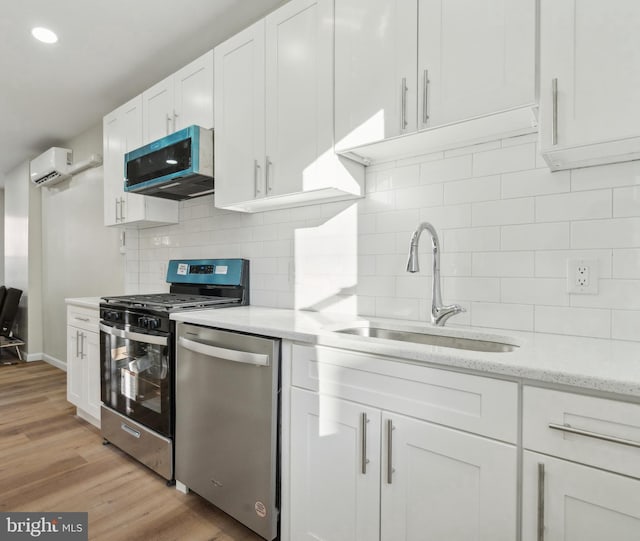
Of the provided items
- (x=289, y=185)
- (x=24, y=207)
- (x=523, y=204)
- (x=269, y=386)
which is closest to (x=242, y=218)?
(x=289, y=185)

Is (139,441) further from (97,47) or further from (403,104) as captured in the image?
(97,47)

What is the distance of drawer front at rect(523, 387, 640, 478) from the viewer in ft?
2.77

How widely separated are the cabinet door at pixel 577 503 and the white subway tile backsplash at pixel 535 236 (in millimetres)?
816

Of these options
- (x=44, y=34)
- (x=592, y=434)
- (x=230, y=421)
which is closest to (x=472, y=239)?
(x=592, y=434)

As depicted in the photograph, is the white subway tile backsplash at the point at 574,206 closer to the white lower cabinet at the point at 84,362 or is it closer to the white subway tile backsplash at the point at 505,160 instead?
the white subway tile backsplash at the point at 505,160

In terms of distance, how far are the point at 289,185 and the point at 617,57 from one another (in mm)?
1281

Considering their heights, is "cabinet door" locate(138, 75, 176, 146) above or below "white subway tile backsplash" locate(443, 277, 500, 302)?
above

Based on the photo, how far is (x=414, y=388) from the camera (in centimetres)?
116

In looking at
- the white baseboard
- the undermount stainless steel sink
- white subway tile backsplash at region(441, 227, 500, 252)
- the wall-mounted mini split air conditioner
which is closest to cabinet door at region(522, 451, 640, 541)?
the undermount stainless steel sink

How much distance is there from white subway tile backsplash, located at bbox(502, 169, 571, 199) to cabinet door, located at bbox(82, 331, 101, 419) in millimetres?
2632

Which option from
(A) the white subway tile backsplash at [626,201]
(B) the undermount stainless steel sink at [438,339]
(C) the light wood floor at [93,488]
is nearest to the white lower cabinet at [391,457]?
(B) the undermount stainless steel sink at [438,339]

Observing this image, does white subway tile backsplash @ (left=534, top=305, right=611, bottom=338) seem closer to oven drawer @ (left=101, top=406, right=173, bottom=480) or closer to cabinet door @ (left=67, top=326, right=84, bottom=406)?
oven drawer @ (left=101, top=406, right=173, bottom=480)

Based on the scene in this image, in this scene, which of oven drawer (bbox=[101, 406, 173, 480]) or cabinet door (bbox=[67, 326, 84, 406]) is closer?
oven drawer (bbox=[101, 406, 173, 480])

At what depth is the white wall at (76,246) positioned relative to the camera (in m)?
3.92
